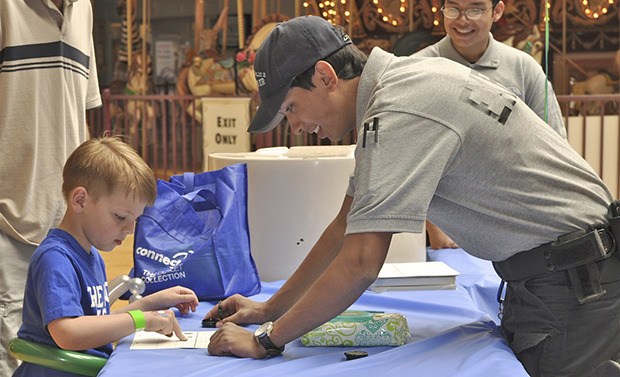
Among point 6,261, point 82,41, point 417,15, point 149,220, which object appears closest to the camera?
point 149,220

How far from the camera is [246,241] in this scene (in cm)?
250

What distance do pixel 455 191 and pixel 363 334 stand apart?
330 mm

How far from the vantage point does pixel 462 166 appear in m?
1.80

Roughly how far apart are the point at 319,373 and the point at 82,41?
190cm

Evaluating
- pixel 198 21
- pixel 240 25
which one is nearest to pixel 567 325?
pixel 240 25

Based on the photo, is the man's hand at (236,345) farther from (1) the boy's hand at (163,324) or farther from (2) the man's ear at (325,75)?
(2) the man's ear at (325,75)

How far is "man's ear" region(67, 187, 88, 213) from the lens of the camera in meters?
2.02

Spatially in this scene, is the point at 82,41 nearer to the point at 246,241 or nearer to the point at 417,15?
the point at 246,241

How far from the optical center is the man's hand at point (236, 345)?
1.80m

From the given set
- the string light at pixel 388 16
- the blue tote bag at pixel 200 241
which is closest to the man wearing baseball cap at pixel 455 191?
the blue tote bag at pixel 200 241

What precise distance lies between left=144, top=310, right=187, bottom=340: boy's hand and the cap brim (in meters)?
0.43

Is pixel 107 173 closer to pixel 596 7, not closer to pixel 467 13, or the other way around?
pixel 467 13

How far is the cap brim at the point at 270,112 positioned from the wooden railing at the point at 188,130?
555 cm

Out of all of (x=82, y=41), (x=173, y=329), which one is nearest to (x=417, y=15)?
(x=82, y=41)
